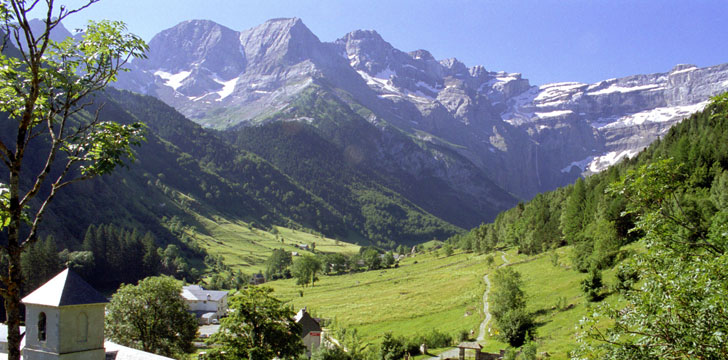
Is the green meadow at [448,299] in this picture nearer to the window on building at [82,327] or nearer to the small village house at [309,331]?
the small village house at [309,331]

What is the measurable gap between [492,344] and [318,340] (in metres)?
26.2

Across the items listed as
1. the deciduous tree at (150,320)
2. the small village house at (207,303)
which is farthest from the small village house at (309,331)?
the small village house at (207,303)

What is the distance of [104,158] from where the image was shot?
11.3 m

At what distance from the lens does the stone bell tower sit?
2300cm

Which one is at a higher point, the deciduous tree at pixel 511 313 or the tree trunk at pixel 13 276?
the tree trunk at pixel 13 276

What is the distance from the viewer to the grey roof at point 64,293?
76.2 feet

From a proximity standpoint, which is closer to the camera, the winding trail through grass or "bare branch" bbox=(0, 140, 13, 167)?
"bare branch" bbox=(0, 140, 13, 167)

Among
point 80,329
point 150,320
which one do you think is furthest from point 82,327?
point 150,320

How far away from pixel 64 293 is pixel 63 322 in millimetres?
1395

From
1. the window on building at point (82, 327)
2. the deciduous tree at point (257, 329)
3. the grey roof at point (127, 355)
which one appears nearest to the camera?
the window on building at point (82, 327)

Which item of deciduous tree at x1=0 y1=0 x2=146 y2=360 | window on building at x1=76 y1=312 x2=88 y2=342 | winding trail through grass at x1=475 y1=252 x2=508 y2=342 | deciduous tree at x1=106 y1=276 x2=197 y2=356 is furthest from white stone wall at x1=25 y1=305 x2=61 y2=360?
winding trail through grass at x1=475 y1=252 x2=508 y2=342

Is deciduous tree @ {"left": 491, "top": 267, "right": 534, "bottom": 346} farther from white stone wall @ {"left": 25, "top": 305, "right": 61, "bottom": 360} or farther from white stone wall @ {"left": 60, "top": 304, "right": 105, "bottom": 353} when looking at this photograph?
white stone wall @ {"left": 25, "top": 305, "right": 61, "bottom": 360}

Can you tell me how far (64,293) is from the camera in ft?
77.0

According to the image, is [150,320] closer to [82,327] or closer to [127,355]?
[127,355]
